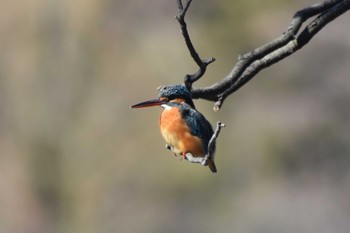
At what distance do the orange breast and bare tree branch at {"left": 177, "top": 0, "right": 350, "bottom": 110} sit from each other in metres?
0.34

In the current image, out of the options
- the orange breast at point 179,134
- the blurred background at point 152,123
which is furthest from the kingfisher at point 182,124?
the blurred background at point 152,123

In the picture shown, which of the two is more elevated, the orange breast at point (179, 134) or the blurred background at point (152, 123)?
the blurred background at point (152, 123)

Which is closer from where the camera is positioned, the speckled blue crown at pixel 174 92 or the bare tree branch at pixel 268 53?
the bare tree branch at pixel 268 53

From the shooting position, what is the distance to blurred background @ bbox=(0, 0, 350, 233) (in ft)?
26.8

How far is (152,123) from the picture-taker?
8.80 m

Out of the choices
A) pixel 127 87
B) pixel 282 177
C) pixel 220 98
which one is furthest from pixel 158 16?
pixel 220 98

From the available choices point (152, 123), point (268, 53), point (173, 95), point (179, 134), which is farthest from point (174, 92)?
point (152, 123)

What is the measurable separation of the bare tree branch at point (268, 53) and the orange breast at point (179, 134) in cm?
34

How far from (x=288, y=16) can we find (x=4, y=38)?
10.3 feet

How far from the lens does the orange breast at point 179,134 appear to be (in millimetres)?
2689

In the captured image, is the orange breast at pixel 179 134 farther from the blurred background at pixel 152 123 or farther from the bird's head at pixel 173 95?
the blurred background at pixel 152 123

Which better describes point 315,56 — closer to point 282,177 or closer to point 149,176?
point 282,177

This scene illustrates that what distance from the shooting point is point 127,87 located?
914 cm

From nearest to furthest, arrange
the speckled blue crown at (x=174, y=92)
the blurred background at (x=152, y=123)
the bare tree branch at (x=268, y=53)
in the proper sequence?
the bare tree branch at (x=268, y=53)
the speckled blue crown at (x=174, y=92)
the blurred background at (x=152, y=123)
